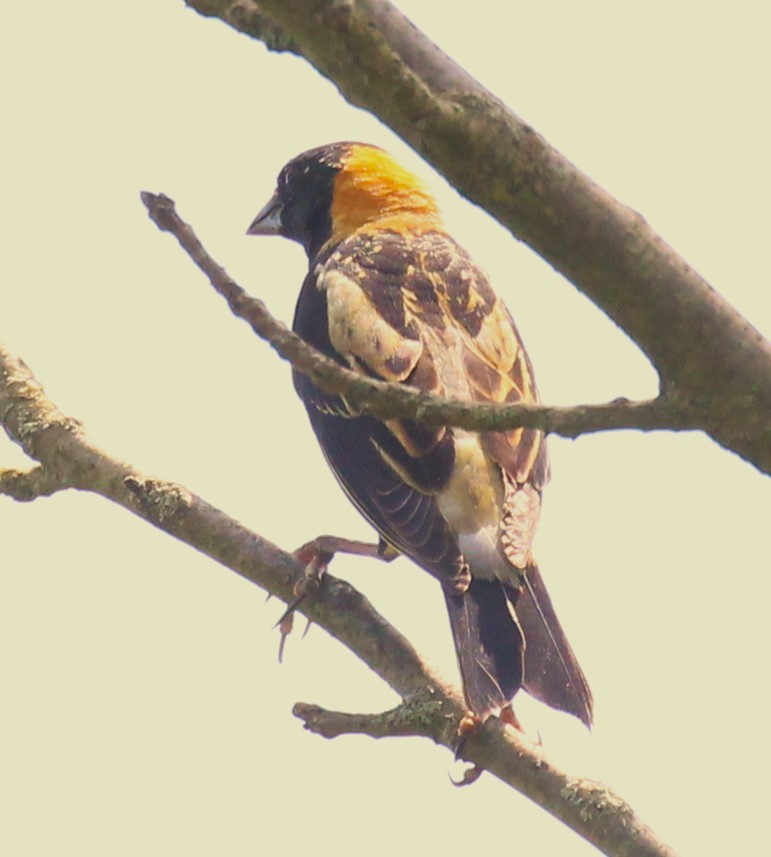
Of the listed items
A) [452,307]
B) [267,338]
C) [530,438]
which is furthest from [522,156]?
[452,307]

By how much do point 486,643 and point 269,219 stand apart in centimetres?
354

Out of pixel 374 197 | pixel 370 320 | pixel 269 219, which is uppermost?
pixel 269 219

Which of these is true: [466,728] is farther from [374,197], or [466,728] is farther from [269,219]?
[269,219]

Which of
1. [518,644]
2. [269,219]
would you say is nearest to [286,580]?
[518,644]

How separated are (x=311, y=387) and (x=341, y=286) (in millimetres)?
423

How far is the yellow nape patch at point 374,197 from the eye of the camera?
6973 millimetres

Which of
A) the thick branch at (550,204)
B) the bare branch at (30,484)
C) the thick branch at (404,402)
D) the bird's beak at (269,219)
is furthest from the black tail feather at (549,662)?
the bird's beak at (269,219)

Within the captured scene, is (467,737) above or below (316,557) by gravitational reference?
below

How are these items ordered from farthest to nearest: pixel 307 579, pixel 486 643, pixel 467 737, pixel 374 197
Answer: pixel 374 197, pixel 486 643, pixel 307 579, pixel 467 737

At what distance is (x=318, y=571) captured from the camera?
14.7 feet

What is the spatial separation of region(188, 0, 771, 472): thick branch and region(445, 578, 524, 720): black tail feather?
1872mm

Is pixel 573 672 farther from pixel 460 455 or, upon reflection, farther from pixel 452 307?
pixel 452 307

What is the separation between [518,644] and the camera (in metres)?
4.73

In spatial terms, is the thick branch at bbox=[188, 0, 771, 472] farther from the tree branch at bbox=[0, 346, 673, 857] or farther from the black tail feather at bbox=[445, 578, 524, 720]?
the black tail feather at bbox=[445, 578, 524, 720]
